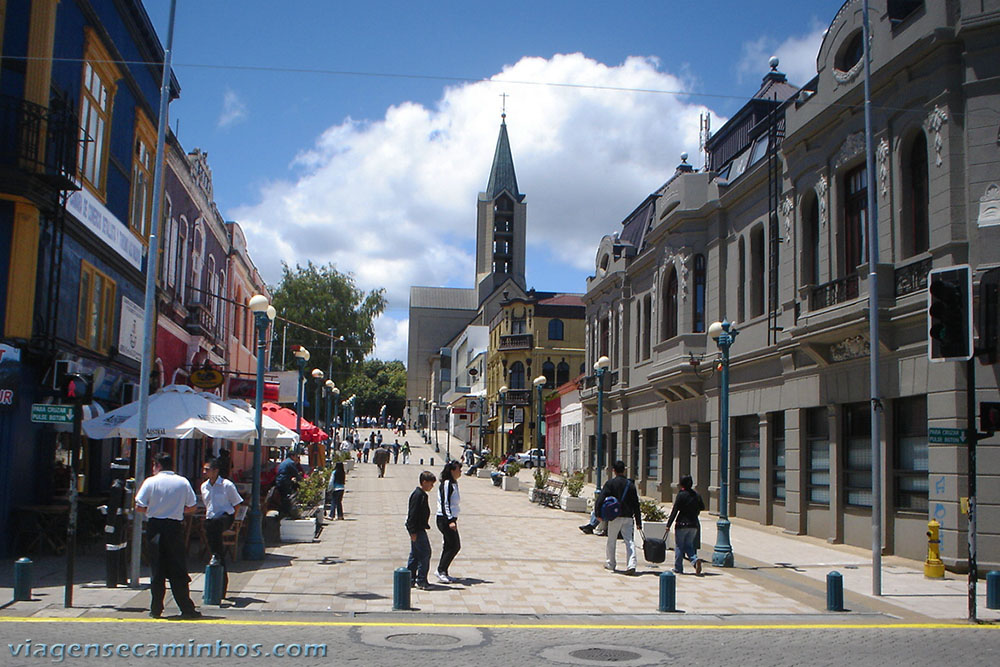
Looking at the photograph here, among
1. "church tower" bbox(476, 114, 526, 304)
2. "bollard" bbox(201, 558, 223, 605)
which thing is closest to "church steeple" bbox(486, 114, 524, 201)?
"church tower" bbox(476, 114, 526, 304)

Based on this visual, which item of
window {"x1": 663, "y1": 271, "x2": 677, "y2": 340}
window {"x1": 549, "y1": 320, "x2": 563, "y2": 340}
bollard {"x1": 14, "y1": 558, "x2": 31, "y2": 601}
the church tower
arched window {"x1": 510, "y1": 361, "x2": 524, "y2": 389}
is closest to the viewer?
bollard {"x1": 14, "y1": 558, "x2": 31, "y2": 601}

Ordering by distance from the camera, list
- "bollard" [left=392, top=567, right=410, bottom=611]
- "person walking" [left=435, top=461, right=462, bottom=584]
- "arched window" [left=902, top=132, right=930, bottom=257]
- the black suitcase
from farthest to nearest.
Answer: 1. "arched window" [left=902, top=132, right=930, bottom=257]
2. the black suitcase
3. "person walking" [left=435, top=461, right=462, bottom=584]
4. "bollard" [left=392, top=567, right=410, bottom=611]

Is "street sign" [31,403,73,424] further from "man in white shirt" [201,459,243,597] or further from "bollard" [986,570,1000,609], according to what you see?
"bollard" [986,570,1000,609]

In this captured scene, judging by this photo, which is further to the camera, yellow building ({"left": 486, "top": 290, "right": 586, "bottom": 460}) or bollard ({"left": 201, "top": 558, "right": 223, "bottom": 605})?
yellow building ({"left": 486, "top": 290, "right": 586, "bottom": 460})

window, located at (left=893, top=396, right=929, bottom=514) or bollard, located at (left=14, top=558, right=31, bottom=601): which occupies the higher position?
window, located at (left=893, top=396, right=929, bottom=514)

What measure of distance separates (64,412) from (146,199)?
12.2 metres

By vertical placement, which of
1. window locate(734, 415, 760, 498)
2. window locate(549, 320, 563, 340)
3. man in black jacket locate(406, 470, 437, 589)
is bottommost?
man in black jacket locate(406, 470, 437, 589)

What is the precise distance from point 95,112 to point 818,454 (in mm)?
17126

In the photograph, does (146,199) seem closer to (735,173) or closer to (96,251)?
(96,251)

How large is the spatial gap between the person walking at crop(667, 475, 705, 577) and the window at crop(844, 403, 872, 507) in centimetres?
531

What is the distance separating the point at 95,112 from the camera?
1841 cm

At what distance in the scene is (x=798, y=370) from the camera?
2142cm

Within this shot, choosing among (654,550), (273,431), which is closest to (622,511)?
(654,550)

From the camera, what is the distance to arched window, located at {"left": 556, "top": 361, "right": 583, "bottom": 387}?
222 ft
